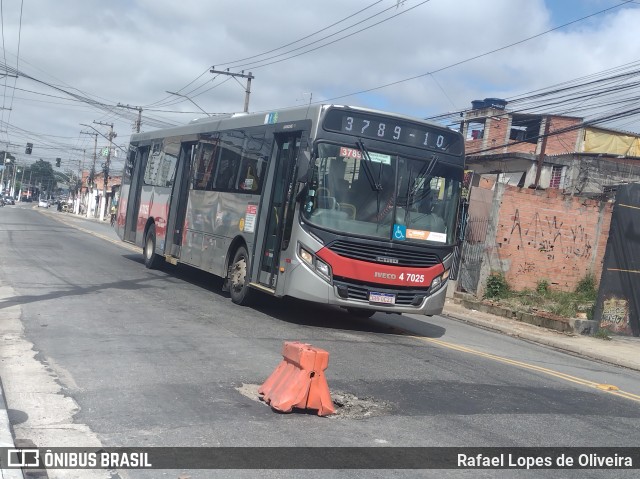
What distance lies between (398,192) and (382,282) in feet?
4.81

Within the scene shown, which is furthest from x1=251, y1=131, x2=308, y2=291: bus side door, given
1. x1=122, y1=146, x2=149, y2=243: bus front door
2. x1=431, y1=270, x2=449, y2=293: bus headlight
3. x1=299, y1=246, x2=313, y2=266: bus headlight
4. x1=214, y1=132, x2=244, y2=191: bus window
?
x1=122, y1=146, x2=149, y2=243: bus front door

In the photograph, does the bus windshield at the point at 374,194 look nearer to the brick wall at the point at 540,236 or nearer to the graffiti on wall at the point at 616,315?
the graffiti on wall at the point at 616,315

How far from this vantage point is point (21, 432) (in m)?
5.82

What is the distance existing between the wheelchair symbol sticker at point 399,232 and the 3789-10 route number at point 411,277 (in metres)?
0.59

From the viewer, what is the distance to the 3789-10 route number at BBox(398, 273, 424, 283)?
458 inches

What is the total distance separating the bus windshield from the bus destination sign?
0.88ft

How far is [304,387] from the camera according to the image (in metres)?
6.80

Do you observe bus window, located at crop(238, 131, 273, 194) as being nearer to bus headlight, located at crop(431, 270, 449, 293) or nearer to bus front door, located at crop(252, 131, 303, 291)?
bus front door, located at crop(252, 131, 303, 291)

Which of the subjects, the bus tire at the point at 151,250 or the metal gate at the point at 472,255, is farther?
the metal gate at the point at 472,255

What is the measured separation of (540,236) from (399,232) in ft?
33.3

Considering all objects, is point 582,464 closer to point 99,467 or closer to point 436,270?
point 99,467

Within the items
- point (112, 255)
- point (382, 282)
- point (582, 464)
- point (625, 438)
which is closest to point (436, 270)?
point (382, 282)

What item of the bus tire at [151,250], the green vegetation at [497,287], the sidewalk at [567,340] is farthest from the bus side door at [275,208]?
Result: the green vegetation at [497,287]

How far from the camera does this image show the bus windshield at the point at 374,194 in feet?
37.2
